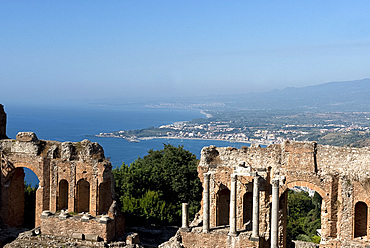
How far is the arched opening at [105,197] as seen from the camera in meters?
23.5

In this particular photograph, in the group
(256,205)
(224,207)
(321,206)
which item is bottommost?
(224,207)

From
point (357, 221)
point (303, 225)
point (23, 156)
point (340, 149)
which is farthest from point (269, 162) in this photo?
point (303, 225)

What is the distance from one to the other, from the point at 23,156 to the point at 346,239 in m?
17.7

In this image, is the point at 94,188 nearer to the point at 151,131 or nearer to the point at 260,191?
the point at 260,191

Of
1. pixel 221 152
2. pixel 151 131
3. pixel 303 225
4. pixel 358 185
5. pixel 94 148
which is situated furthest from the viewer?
pixel 151 131

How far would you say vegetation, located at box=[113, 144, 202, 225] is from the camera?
2925cm

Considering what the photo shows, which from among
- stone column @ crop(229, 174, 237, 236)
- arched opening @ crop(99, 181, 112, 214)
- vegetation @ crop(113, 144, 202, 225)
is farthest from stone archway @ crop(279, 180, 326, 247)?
vegetation @ crop(113, 144, 202, 225)

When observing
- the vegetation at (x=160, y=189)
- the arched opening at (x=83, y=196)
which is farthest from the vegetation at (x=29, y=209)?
the vegetation at (x=160, y=189)

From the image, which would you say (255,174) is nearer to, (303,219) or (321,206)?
(321,206)

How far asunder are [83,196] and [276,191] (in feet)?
37.8

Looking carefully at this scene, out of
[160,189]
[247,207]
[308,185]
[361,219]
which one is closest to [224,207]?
[247,207]

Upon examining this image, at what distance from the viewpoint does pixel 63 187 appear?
24875 mm

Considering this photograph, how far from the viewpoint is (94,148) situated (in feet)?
79.4

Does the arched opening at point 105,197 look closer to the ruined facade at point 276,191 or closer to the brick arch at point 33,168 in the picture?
the brick arch at point 33,168
